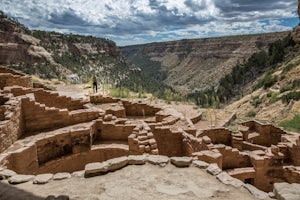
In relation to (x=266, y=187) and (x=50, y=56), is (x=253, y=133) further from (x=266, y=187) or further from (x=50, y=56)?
(x=50, y=56)

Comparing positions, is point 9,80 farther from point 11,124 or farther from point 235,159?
point 235,159

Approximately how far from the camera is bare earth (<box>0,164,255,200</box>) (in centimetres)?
612

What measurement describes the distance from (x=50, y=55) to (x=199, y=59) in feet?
294

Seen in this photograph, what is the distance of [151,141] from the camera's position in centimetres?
1095

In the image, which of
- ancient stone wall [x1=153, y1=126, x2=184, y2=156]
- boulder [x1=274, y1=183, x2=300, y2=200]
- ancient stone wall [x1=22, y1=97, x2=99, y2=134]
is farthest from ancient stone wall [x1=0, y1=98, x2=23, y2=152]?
boulder [x1=274, y1=183, x2=300, y2=200]

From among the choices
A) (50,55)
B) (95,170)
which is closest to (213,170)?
(95,170)

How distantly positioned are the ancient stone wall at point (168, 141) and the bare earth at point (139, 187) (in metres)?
4.83

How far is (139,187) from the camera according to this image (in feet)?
21.4

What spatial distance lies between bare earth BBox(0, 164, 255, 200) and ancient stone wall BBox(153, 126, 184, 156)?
15.8 feet

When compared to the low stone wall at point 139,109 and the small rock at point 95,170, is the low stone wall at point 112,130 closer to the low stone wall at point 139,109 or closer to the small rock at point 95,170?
the small rock at point 95,170

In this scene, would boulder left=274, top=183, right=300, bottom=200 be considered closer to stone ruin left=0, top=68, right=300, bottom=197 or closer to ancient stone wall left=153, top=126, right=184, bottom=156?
stone ruin left=0, top=68, right=300, bottom=197

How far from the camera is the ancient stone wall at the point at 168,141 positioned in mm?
12250

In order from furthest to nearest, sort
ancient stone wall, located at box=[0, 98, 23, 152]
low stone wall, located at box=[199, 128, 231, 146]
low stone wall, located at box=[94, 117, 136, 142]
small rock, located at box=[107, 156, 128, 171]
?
low stone wall, located at box=[199, 128, 231, 146], low stone wall, located at box=[94, 117, 136, 142], ancient stone wall, located at box=[0, 98, 23, 152], small rock, located at box=[107, 156, 128, 171]

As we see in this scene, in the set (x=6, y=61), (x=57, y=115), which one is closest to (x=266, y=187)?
(x=57, y=115)
